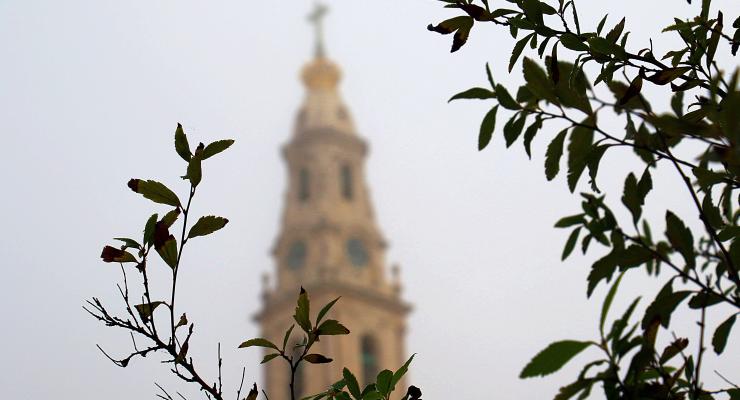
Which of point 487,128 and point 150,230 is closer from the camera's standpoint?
point 150,230

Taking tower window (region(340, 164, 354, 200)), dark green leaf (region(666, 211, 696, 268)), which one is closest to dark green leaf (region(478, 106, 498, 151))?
dark green leaf (region(666, 211, 696, 268))

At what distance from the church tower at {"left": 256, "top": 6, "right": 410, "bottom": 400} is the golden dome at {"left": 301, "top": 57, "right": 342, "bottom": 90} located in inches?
26.3

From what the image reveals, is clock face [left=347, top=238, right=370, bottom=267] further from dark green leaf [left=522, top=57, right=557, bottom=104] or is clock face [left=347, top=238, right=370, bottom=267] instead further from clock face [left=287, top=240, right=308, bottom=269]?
dark green leaf [left=522, top=57, right=557, bottom=104]

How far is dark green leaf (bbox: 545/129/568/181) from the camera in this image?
164cm

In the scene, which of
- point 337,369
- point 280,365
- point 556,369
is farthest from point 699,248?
point 280,365

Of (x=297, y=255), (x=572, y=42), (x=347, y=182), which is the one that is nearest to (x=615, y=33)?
(x=572, y=42)

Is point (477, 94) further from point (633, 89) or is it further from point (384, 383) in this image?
point (384, 383)

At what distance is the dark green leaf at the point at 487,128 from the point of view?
1656 mm

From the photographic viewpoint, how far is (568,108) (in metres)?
1.56

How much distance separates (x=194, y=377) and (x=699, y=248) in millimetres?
1580

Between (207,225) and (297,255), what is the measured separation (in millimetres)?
27431

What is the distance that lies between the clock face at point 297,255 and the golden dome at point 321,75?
20.8 feet

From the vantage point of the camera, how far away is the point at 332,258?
27891 millimetres

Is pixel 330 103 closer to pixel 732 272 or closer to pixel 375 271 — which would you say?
pixel 375 271
